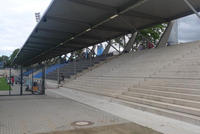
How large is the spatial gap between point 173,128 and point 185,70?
566 centimetres

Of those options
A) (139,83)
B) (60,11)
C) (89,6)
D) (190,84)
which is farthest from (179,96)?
(60,11)

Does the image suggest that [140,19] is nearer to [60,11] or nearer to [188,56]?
[188,56]

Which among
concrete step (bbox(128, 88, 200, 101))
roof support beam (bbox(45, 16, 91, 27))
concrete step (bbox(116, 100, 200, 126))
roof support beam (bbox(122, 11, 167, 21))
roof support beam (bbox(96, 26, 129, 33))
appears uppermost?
roof support beam (bbox(122, 11, 167, 21))

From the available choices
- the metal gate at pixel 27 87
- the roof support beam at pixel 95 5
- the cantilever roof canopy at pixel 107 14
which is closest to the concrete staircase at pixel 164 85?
the cantilever roof canopy at pixel 107 14

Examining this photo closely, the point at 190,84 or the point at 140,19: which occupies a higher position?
the point at 140,19

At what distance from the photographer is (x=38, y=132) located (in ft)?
16.7

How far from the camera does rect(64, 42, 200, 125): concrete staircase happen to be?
716cm

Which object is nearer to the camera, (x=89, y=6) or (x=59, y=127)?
(x=59, y=127)

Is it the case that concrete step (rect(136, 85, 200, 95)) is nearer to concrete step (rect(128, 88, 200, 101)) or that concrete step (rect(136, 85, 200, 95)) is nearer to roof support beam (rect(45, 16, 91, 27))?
concrete step (rect(128, 88, 200, 101))

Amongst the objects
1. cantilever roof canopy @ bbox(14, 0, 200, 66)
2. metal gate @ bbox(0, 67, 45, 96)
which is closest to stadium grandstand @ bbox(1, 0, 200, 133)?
cantilever roof canopy @ bbox(14, 0, 200, 66)

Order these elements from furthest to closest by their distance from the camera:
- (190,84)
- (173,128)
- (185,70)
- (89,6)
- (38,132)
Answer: (89,6) < (185,70) < (190,84) < (173,128) < (38,132)

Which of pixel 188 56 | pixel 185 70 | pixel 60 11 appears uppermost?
pixel 60 11

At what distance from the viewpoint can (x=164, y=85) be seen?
9727 mm

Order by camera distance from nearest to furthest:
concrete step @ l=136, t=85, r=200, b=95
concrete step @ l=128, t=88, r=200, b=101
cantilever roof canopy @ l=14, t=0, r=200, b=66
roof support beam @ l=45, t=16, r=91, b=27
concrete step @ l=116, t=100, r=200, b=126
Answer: concrete step @ l=116, t=100, r=200, b=126
concrete step @ l=128, t=88, r=200, b=101
concrete step @ l=136, t=85, r=200, b=95
cantilever roof canopy @ l=14, t=0, r=200, b=66
roof support beam @ l=45, t=16, r=91, b=27
